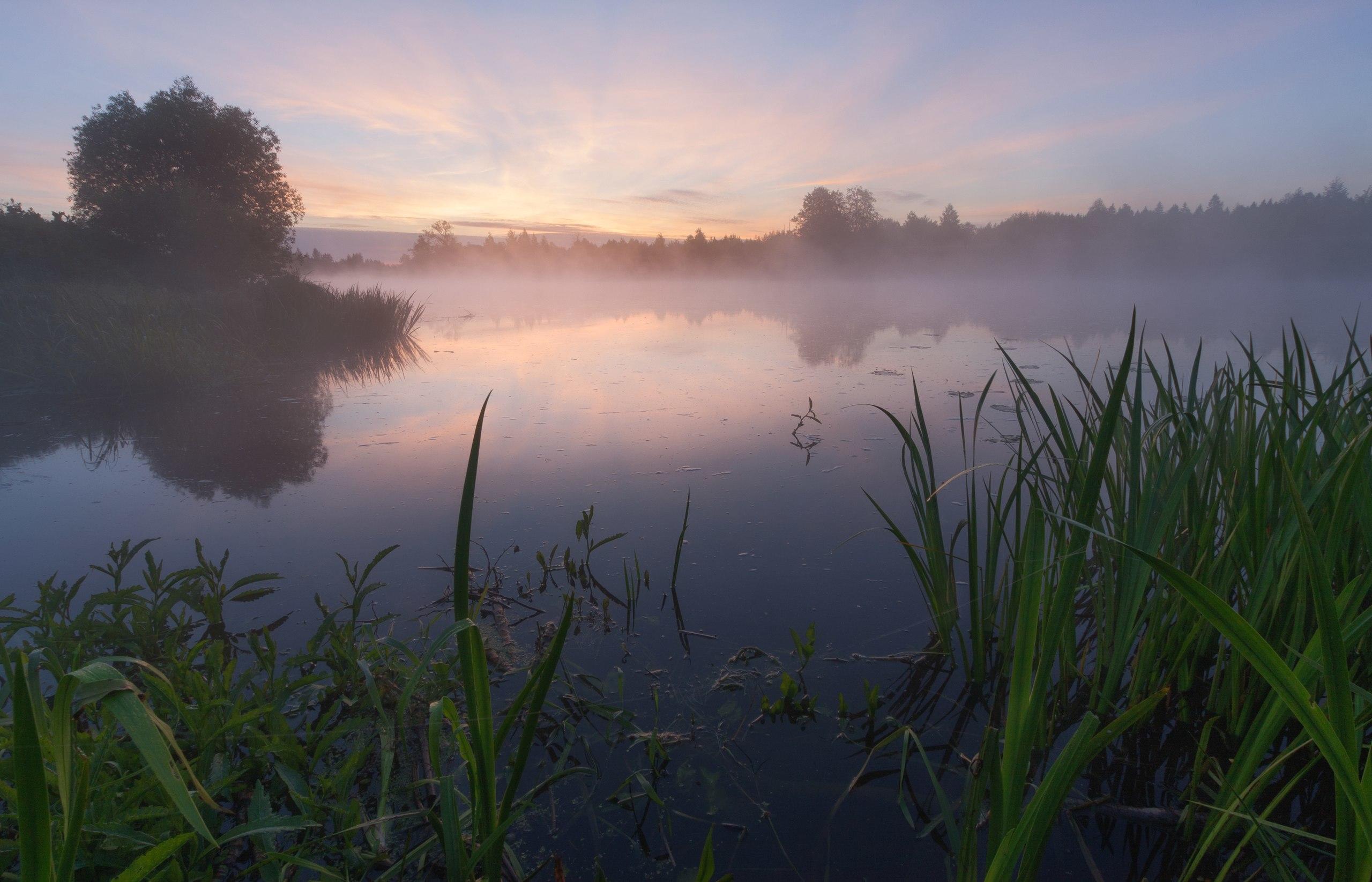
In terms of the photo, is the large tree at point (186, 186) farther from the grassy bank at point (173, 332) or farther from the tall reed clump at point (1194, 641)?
the tall reed clump at point (1194, 641)

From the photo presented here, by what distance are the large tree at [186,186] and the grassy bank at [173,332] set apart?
1.56 meters

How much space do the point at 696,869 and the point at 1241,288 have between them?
76.6 feet

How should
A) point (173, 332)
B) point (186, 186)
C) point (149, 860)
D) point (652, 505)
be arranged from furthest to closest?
point (186, 186)
point (173, 332)
point (652, 505)
point (149, 860)

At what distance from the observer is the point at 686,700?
58.2 inches

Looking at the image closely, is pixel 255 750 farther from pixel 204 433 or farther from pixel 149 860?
pixel 204 433

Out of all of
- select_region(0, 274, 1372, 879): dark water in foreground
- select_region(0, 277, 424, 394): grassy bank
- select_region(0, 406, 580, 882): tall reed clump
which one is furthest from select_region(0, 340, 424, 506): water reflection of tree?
select_region(0, 406, 580, 882): tall reed clump

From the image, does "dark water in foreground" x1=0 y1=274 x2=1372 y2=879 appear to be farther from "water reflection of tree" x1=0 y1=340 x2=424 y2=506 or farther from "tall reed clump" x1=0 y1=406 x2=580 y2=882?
"tall reed clump" x1=0 y1=406 x2=580 y2=882

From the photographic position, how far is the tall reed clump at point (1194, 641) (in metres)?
0.71

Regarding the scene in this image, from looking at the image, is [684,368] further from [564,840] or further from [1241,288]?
[1241,288]

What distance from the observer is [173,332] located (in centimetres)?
576

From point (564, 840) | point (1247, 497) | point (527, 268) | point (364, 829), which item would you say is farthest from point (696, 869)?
point (527, 268)

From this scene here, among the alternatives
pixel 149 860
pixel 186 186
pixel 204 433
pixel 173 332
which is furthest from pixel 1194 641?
pixel 186 186

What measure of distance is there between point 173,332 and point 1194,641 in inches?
291

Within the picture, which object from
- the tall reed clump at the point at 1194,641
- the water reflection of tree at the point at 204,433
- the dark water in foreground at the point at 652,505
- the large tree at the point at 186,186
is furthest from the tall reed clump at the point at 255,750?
the large tree at the point at 186,186
